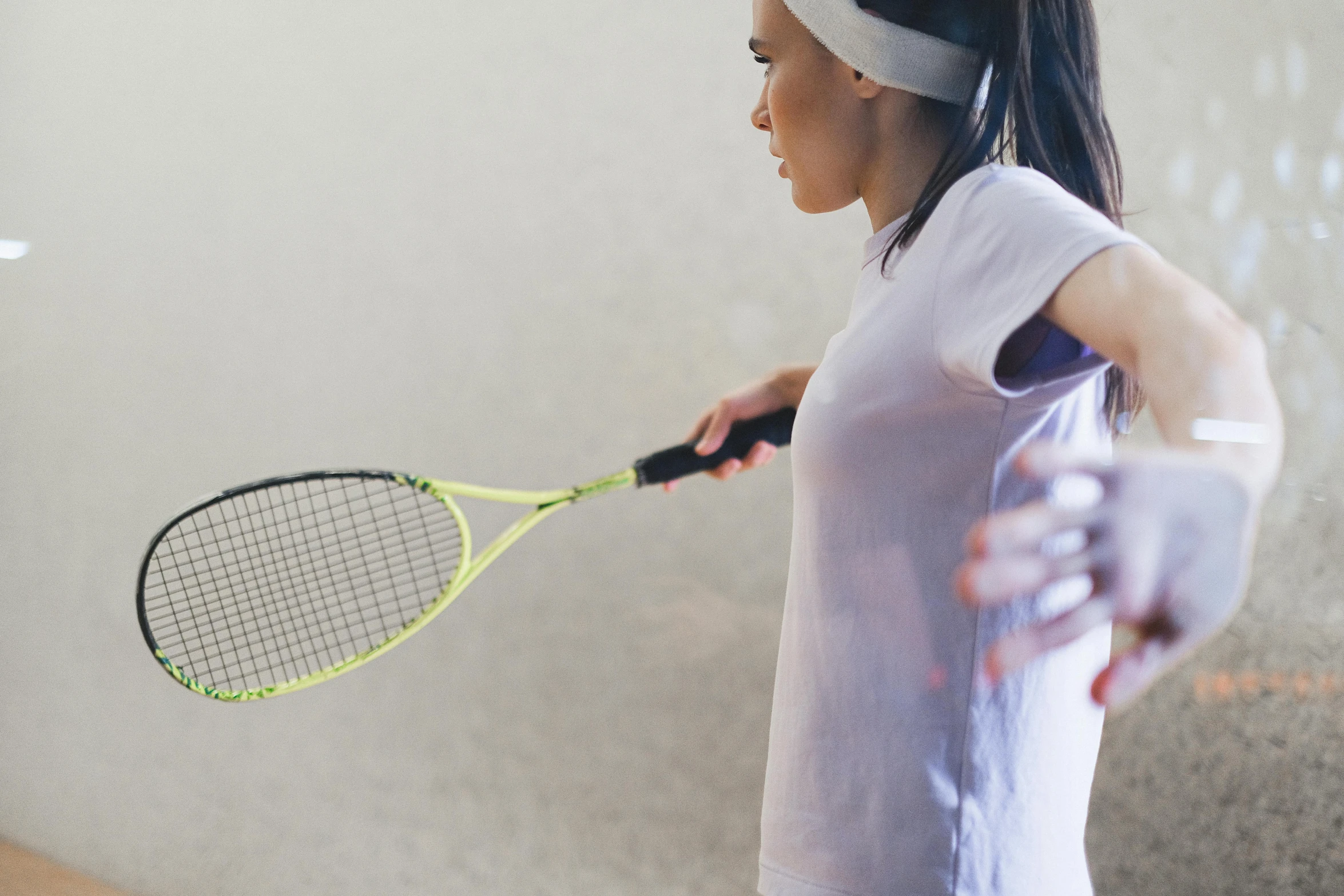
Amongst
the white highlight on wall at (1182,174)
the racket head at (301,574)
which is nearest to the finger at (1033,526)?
the racket head at (301,574)

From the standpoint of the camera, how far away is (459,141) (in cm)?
116

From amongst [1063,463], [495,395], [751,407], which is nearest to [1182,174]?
[751,407]

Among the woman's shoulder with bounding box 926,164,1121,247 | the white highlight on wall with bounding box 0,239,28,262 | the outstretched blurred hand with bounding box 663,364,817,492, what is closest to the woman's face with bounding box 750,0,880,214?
the woman's shoulder with bounding box 926,164,1121,247

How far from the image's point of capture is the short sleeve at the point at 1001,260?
292mm

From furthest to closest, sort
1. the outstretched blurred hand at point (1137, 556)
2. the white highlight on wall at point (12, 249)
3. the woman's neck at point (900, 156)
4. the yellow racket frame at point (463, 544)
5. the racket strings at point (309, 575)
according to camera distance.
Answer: the white highlight on wall at point (12, 249) → the racket strings at point (309, 575) → the yellow racket frame at point (463, 544) → the woman's neck at point (900, 156) → the outstretched blurred hand at point (1137, 556)

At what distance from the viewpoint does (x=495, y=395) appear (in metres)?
1.14

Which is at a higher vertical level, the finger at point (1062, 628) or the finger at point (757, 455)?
the finger at point (1062, 628)

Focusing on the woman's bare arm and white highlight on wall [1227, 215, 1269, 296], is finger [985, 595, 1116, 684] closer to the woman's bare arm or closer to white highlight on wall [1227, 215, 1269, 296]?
the woman's bare arm

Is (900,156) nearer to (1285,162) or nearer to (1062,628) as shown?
(1062,628)

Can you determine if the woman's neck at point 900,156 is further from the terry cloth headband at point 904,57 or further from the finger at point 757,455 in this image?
the finger at point 757,455

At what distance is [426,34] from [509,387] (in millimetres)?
457

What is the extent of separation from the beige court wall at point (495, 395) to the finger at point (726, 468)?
330mm

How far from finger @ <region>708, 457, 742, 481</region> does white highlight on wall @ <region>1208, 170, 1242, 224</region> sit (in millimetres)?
606

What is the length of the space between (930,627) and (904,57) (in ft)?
0.87
